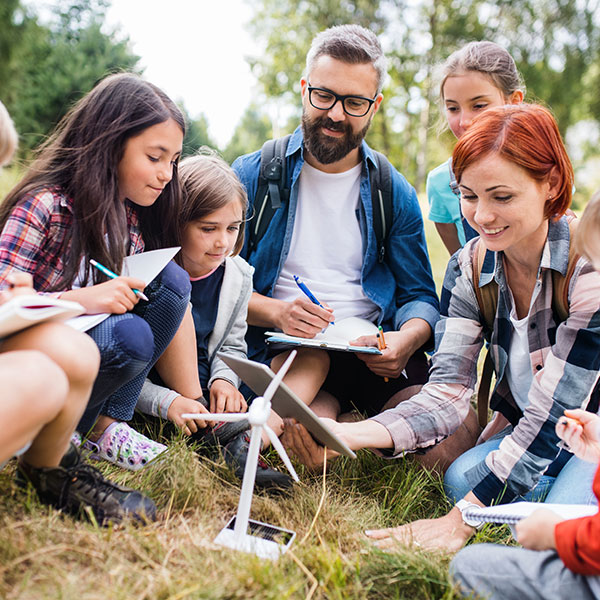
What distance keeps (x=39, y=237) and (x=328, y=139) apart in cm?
171

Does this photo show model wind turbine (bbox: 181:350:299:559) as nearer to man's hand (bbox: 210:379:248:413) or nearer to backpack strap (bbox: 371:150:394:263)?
man's hand (bbox: 210:379:248:413)

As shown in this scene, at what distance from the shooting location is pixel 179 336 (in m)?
2.67

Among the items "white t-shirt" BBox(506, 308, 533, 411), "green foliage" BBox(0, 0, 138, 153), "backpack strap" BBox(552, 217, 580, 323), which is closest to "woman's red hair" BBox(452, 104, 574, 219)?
"backpack strap" BBox(552, 217, 580, 323)

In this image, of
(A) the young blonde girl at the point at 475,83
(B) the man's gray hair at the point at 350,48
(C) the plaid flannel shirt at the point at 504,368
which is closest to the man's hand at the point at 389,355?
(C) the plaid flannel shirt at the point at 504,368

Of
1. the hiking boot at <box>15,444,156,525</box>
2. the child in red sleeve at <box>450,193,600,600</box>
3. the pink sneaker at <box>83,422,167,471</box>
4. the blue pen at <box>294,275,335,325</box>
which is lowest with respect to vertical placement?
the pink sneaker at <box>83,422,167,471</box>

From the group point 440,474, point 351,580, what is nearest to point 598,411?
point 440,474

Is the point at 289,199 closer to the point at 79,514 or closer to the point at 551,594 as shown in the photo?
the point at 79,514

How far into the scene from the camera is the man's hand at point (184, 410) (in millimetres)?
2602

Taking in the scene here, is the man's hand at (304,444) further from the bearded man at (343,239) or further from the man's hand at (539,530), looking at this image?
the man's hand at (539,530)

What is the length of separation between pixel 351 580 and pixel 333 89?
2.40 meters

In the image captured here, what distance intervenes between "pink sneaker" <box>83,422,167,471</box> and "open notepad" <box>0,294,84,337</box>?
0.80 metres

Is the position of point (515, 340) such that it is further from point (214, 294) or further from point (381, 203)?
point (214, 294)

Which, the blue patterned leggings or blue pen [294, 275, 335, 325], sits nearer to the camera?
the blue patterned leggings

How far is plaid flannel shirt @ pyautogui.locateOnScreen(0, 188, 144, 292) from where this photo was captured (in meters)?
2.08
